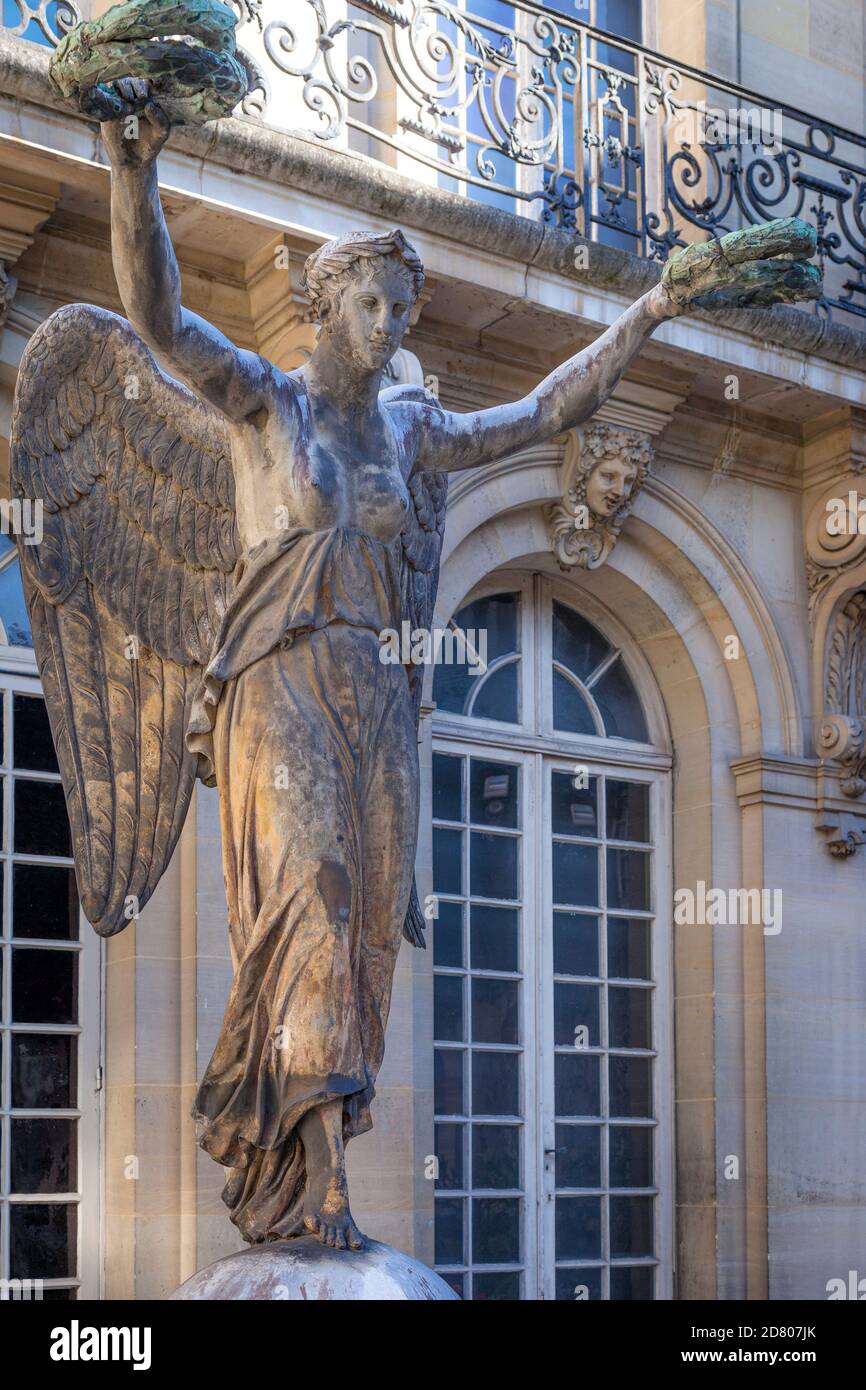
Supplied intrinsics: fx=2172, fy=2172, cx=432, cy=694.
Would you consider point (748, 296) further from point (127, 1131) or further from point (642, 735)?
point (642, 735)

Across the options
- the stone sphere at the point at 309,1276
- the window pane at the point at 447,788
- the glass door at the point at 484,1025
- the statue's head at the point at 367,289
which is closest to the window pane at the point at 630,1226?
the glass door at the point at 484,1025

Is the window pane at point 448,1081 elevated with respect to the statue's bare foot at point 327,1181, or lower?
lower

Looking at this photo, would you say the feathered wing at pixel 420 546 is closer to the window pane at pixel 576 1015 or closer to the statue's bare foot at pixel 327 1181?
the statue's bare foot at pixel 327 1181

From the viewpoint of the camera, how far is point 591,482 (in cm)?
905

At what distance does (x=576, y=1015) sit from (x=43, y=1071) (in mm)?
2497

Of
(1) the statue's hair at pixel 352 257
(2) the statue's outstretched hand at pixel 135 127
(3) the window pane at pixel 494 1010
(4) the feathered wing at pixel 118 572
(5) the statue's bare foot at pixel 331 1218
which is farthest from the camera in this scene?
(3) the window pane at pixel 494 1010

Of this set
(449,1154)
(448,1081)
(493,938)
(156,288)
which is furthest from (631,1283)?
(156,288)

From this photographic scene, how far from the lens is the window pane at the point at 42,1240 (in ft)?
24.4

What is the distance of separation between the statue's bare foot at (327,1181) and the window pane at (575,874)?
5.15 meters

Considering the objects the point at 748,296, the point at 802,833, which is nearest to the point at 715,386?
the point at 802,833

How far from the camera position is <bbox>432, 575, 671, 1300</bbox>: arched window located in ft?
28.5

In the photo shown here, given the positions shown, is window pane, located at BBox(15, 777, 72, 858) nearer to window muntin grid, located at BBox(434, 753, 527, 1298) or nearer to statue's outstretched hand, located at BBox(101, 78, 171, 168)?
window muntin grid, located at BBox(434, 753, 527, 1298)

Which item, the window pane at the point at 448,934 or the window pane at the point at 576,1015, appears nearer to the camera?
the window pane at the point at 448,934

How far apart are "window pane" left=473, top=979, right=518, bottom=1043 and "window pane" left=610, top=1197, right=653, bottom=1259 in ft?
2.93
